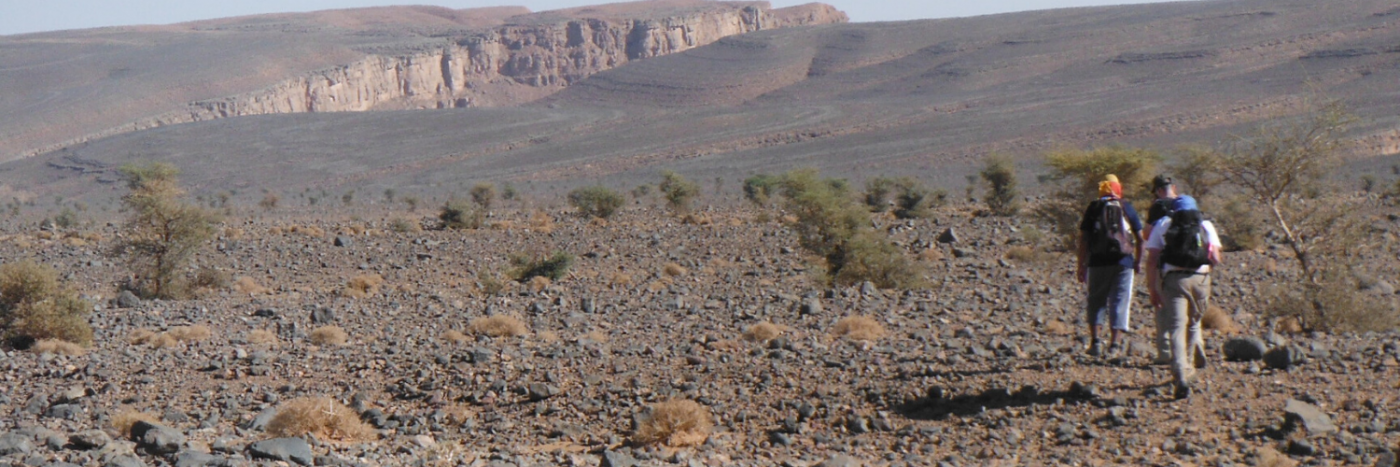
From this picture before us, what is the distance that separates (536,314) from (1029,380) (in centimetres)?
676

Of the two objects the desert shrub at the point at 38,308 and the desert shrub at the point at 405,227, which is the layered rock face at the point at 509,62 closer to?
the desert shrub at the point at 405,227

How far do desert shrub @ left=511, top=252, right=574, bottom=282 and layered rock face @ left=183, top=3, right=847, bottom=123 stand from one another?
7880 centimetres

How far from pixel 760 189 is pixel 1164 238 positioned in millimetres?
27040

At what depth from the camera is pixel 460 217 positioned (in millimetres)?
28500

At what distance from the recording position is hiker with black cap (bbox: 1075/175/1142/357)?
25.5 feet

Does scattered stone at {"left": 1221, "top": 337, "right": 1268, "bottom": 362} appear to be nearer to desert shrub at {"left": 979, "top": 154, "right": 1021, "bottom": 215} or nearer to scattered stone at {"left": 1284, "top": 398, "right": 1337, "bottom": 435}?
scattered stone at {"left": 1284, "top": 398, "right": 1337, "bottom": 435}

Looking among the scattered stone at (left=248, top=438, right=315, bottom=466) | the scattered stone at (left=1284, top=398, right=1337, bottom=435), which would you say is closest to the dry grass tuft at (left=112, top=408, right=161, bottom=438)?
the scattered stone at (left=248, top=438, right=315, bottom=466)

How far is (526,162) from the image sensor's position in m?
61.4

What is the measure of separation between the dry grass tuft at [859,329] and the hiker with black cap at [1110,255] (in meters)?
2.24

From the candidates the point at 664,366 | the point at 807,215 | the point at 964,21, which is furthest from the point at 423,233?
the point at 964,21

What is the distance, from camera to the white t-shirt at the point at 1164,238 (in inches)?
270

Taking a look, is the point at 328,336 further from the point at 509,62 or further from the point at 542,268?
the point at 509,62

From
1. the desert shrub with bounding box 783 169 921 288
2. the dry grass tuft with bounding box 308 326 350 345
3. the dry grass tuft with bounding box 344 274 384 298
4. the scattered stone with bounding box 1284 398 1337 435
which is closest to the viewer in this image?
the scattered stone with bounding box 1284 398 1337 435

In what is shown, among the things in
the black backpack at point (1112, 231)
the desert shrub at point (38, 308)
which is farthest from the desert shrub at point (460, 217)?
the black backpack at point (1112, 231)
